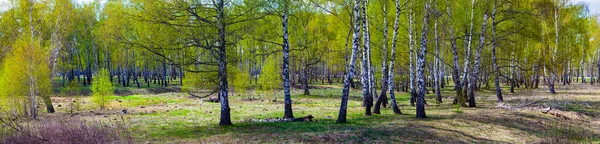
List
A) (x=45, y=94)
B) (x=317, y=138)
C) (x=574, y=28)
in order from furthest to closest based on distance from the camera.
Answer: (x=574, y=28)
(x=45, y=94)
(x=317, y=138)

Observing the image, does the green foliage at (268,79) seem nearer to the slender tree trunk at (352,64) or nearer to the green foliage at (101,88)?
the green foliage at (101,88)

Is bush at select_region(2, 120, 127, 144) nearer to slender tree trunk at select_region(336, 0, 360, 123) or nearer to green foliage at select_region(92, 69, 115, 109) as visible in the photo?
slender tree trunk at select_region(336, 0, 360, 123)

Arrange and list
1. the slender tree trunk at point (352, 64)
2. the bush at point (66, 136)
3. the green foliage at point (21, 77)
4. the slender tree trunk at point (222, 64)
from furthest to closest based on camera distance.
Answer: the green foliage at point (21, 77), the slender tree trunk at point (352, 64), the slender tree trunk at point (222, 64), the bush at point (66, 136)

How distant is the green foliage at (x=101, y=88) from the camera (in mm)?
20484

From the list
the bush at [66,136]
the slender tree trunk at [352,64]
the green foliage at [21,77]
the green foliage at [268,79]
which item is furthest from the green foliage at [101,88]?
the slender tree trunk at [352,64]

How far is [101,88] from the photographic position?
68.5 feet

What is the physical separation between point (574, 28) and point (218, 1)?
35.6 meters

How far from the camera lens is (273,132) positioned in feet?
35.4

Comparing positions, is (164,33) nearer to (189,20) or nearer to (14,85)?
(189,20)

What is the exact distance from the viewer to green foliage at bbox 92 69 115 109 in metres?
20.5

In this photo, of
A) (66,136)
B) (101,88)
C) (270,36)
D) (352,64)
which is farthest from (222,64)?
(101,88)

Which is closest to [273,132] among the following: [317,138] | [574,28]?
[317,138]

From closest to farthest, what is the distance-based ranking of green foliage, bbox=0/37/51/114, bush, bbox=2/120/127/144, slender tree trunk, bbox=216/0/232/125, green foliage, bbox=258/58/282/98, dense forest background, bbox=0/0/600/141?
bush, bbox=2/120/127/144 → slender tree trunk, bbox=216/0/232/125 → dense forest background, bbox=0/0/600/141 → green foliage, bbox=0/37/51/114 → green foliage, bbox=258/58/282/98

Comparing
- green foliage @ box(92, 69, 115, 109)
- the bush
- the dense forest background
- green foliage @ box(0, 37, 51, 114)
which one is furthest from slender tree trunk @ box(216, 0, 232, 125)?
green foliage @ box(92, 69, 115, 109)
